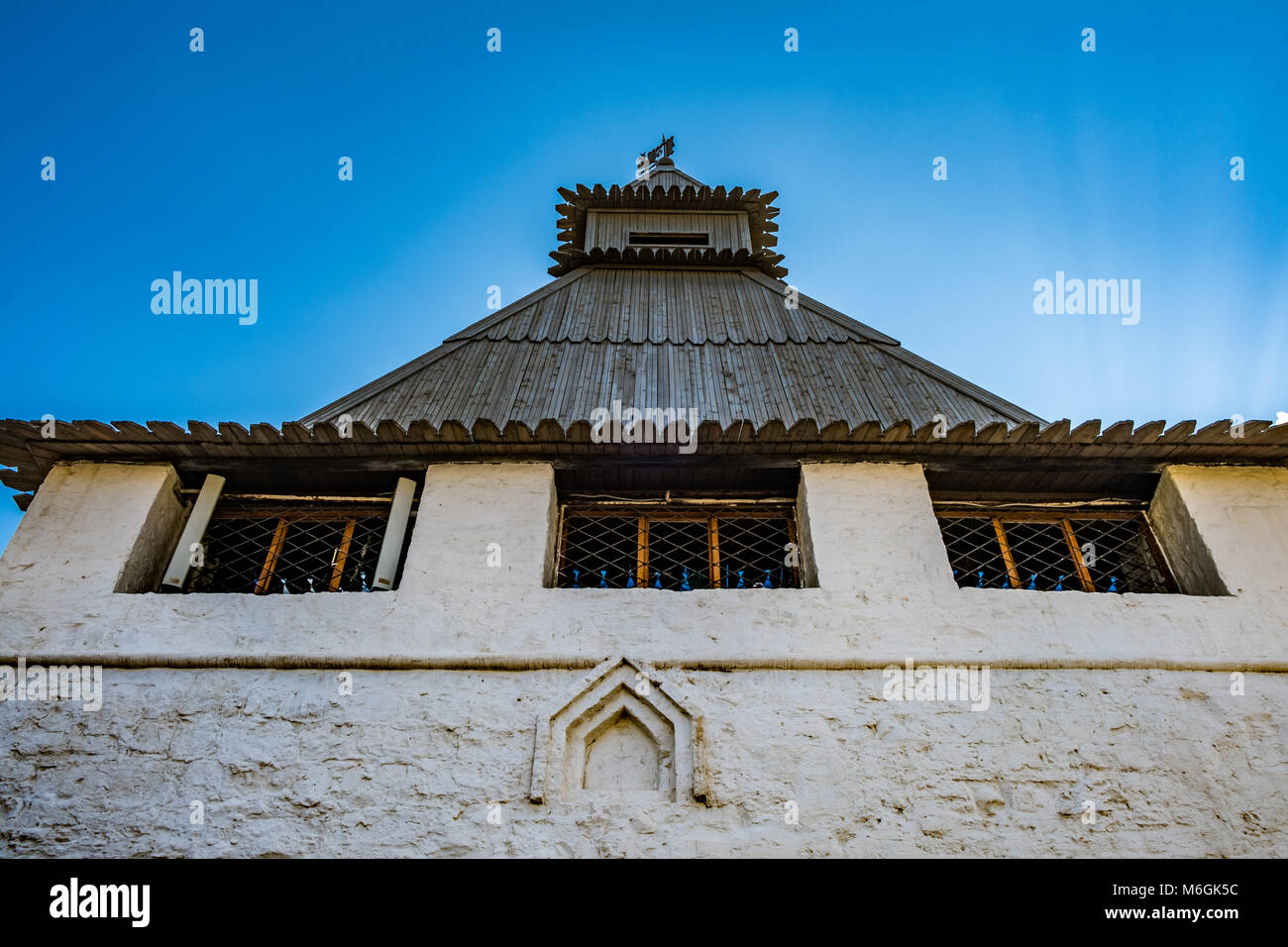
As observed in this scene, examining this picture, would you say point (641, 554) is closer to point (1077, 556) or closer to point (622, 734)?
point (622, 734)

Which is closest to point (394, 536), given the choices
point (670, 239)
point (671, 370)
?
point (671, 370)

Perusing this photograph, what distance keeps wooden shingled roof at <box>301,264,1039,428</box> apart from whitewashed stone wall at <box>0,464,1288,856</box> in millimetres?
1483

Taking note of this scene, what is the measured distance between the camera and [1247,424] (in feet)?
18.4

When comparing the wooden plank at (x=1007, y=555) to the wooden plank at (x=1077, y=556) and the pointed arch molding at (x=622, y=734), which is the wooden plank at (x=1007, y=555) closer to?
the wooden plank at (x=1077, y=556)

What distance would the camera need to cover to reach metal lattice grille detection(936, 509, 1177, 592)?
219 inches

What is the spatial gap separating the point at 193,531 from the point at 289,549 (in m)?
0.60

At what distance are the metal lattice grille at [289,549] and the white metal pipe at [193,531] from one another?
0.08 meters

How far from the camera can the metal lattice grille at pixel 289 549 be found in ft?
18.2

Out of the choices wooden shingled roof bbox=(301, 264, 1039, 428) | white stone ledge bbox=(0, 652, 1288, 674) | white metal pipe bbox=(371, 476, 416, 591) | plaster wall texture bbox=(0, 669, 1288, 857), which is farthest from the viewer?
wooden shingled roof bbox=(301, 264, 1039, 428)

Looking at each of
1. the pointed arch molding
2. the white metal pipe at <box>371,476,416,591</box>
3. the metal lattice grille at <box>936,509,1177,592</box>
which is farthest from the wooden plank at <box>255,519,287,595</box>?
the metal lattice grille at <box>936,509,1177,592</box>

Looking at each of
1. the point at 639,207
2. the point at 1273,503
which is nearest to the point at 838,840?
the point at 1273,503

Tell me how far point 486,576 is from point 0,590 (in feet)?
9.16

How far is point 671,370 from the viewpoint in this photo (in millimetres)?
7488

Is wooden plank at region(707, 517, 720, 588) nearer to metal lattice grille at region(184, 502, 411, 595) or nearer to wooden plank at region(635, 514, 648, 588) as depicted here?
wooden plank at region(635, 514, 648, 588)
